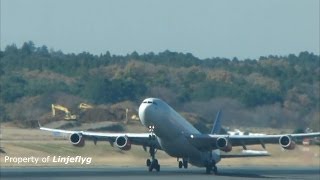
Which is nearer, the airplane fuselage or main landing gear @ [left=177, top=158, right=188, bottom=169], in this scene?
the airplane fuselage

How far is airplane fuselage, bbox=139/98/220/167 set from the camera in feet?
237

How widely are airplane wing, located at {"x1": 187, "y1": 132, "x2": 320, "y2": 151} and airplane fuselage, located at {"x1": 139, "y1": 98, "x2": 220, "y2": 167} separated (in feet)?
1.49

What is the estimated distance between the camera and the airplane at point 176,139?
72500mm

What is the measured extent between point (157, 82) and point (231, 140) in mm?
80684

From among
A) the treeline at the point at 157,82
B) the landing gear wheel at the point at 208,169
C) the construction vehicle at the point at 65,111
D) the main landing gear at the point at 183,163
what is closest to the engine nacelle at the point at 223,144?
the landing gear wheel at the point at 208,169

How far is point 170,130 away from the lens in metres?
73.0

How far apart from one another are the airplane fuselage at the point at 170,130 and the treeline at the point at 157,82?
54657 millimetres

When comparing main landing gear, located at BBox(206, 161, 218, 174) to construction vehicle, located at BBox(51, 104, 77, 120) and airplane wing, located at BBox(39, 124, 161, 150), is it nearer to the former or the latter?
airplane wing, located at BBox(39, 124, 161, 150)

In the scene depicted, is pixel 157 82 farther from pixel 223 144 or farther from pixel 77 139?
pixel 223 144

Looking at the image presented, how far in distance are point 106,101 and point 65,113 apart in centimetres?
2754

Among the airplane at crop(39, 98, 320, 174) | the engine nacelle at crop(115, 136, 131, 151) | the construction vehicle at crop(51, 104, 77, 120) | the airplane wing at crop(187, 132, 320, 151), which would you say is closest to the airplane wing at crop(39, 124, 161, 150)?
the airplane at crop(39, 98, 320, 174)

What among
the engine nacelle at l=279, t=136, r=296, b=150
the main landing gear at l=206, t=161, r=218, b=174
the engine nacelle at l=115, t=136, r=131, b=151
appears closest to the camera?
the engine nacelle at l=279, t=136, r=296, b=150

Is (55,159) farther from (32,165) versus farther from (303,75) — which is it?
(303,75)

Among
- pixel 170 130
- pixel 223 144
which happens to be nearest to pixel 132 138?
pixel 170 130
